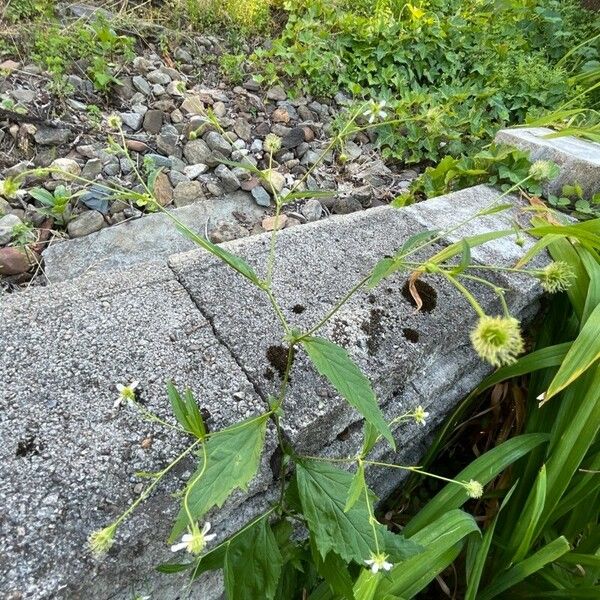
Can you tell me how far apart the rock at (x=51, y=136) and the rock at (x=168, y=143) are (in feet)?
1.33

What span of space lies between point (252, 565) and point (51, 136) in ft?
6.94

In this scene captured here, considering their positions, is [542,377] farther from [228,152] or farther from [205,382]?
[228,152]

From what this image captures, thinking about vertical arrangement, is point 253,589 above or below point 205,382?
below

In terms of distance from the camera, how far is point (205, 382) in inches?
42.2

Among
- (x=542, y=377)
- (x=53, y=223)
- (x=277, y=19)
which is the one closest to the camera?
(x=542, y=377)

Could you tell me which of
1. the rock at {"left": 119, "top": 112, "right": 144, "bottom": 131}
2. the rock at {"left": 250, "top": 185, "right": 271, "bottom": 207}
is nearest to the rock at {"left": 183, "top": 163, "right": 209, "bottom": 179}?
the rock at {"left": 250, "top": 185, "right": 271, "bottom": 207}

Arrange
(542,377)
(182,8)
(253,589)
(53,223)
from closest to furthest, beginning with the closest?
1. (253,589)
2. (542,377)
3. (53,223)
4. (182,8)

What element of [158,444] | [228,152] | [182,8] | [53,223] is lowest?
[53,223]

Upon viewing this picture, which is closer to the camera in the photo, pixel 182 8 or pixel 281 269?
pixel 281 269

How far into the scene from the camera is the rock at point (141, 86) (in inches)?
104

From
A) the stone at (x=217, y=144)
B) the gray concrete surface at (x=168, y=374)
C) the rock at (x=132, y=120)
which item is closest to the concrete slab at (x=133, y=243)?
the stone at (x=217, y=144)

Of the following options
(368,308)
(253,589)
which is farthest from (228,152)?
(253,589)

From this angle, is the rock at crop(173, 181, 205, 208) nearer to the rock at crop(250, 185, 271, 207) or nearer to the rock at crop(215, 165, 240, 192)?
the rock at crop(215, 165, 240, 192)

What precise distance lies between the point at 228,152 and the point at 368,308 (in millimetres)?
1522
